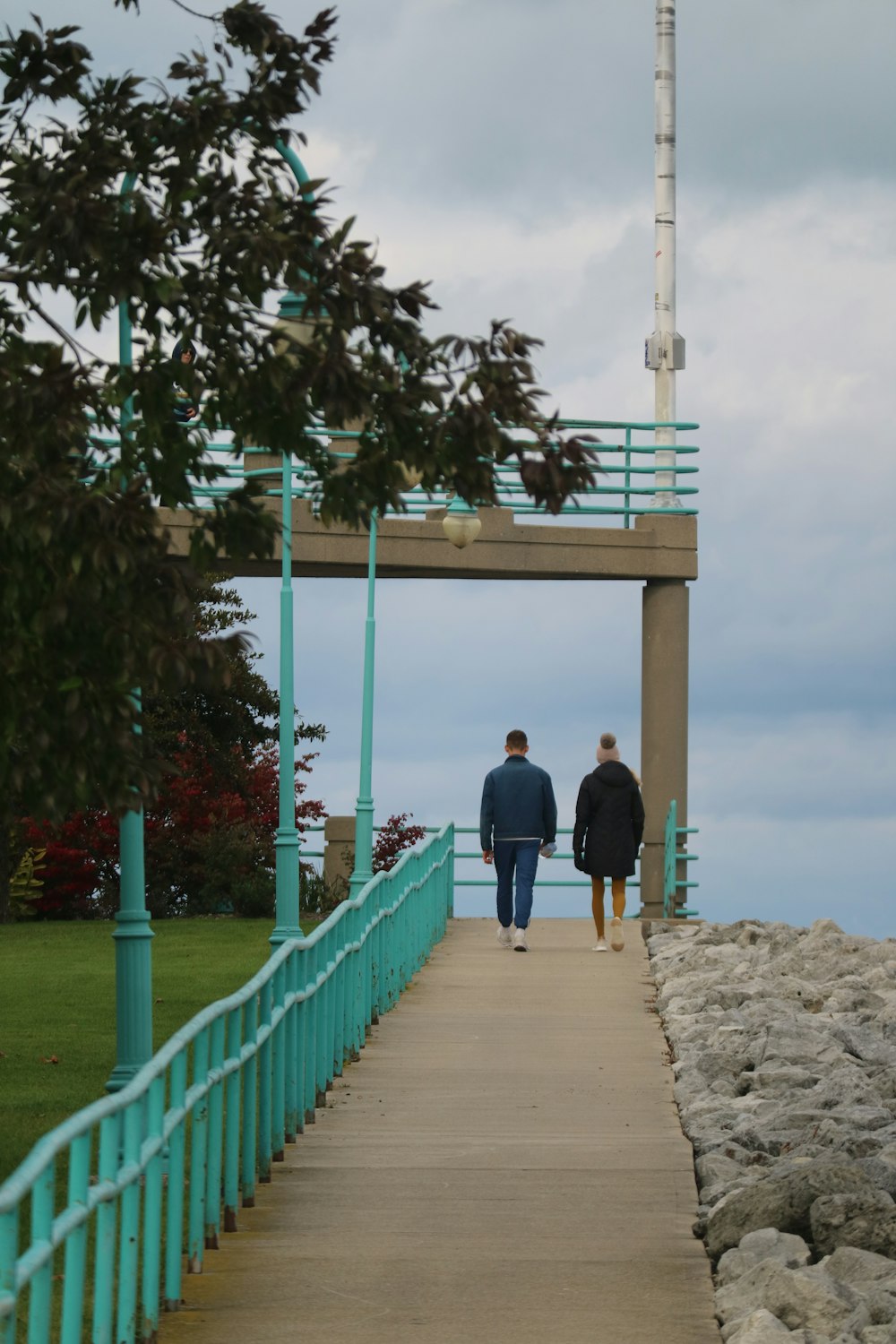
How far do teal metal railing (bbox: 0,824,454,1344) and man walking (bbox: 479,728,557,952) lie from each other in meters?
6.15

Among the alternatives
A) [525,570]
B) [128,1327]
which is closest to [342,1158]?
[128,1327]

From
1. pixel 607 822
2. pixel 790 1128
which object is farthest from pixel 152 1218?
pixel 607 822

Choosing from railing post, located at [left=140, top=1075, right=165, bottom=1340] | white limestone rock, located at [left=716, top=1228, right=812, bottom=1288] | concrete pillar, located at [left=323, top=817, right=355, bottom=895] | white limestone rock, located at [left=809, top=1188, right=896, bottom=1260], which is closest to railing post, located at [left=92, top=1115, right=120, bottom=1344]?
railing post, located at [left=140, top=1075, right=165, bottom=1340]

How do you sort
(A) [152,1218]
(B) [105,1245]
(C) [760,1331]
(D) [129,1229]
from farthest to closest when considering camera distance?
(A) [152,1218] → (C) [760,1331] → (D) [129,1229] → (B) [105,1245]

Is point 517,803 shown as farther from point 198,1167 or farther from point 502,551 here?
point 198,1167

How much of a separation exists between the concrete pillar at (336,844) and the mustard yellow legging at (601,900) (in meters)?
8.38

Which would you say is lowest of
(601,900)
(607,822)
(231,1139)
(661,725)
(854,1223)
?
(854,1223)

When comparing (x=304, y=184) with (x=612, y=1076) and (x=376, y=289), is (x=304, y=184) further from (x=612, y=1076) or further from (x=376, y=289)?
(x=612, y=1076)

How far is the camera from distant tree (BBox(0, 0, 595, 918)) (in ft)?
25.9

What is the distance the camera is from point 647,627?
1171 inches

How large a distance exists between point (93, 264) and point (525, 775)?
1213 cm

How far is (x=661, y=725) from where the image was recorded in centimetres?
2952

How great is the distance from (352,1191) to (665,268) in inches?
925

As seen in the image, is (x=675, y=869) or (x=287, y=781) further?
(x=675, y=869)
